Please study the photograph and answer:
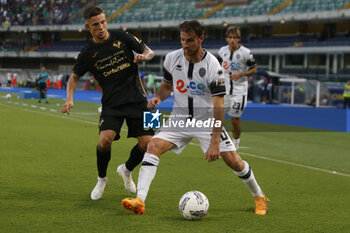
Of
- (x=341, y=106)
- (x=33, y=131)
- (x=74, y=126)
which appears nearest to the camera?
(x=33, y=131)

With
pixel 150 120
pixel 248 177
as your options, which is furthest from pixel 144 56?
pixel 248 177

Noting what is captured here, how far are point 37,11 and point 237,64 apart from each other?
6290 cm

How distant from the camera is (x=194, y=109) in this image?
5344 millimetres

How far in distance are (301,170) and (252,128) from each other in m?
8.25

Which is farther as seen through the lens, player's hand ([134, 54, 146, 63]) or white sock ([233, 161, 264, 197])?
player's hand ([134, 54, 146, 63])

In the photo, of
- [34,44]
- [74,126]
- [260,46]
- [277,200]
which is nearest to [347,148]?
[277,200]

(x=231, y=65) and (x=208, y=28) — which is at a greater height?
(x=231, y=65)

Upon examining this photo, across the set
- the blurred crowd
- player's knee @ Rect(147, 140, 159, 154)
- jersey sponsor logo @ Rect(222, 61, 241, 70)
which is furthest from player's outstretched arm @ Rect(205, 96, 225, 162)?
the blurred crowd

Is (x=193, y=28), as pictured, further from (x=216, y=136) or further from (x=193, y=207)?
(x=193, y=207)

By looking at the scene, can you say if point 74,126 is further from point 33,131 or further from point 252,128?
point 252,128

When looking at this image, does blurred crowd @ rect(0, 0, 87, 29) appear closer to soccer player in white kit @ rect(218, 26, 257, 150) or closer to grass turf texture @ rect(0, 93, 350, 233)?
grass turf texture @ rect(0, 93, 350, 233)

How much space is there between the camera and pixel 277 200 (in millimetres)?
6242

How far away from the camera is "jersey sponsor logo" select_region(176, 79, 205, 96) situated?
17.3 feet

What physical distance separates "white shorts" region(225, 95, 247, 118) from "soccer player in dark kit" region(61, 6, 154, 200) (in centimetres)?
448
